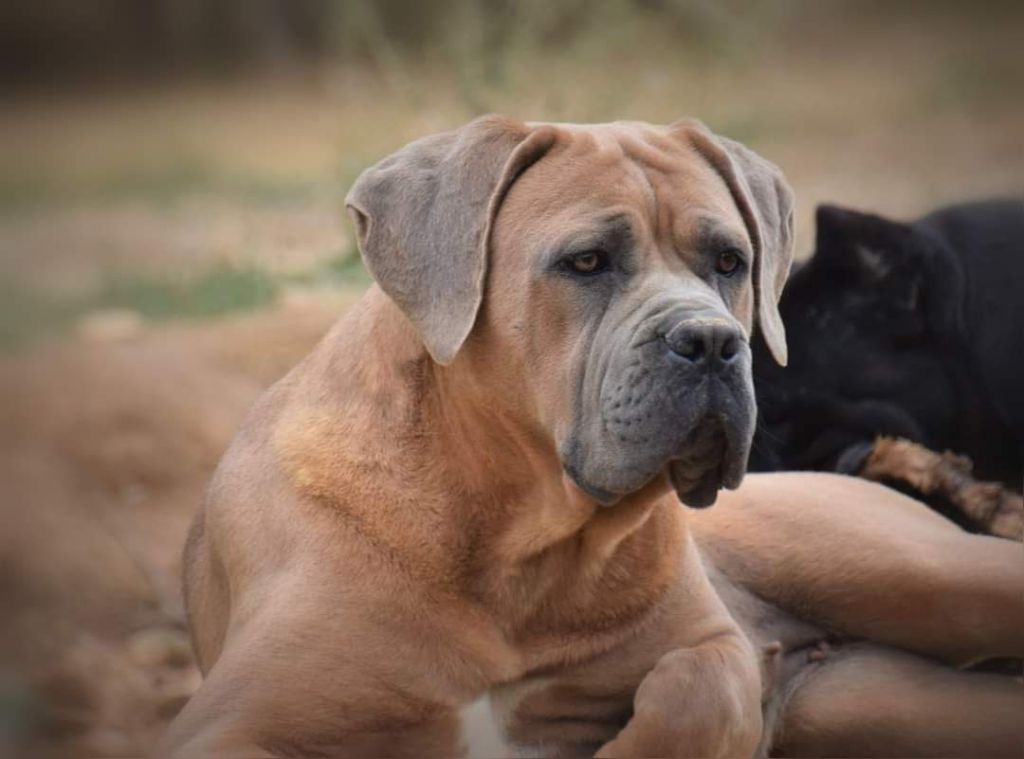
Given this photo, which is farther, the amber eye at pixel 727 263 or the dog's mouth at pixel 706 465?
the amber eye at pixel 727 263

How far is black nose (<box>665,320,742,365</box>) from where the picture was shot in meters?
3.14

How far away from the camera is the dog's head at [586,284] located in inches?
126

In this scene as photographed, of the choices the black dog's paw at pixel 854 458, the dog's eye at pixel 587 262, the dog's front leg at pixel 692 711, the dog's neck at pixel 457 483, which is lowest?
the black dog's paw at pixel 854 458

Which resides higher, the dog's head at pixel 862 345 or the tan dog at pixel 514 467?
the tan dog at pixel 514 467

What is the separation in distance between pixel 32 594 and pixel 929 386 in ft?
9.00

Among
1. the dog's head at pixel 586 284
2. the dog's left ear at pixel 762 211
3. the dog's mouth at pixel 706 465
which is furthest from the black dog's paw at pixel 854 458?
the dog's mouth at pixel 706 465

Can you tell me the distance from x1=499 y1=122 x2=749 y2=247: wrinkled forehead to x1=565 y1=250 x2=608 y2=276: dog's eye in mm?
57

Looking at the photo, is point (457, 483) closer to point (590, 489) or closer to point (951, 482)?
point (590, 489)

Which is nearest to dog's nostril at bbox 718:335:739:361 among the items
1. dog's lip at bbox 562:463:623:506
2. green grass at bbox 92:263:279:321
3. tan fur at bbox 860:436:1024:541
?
dog's lip at bbox 562:463:623:506

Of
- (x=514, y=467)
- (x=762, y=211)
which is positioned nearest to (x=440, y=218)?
(x=514, y=467)

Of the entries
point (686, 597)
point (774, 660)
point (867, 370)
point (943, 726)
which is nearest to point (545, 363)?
point (686, 597)

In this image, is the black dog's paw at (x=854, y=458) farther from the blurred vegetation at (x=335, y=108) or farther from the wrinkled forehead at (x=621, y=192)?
the blurred vegetation at (x=335, y=108)

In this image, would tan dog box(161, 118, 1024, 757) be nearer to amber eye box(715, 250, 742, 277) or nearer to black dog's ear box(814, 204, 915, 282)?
amber eye box(715, 250, 742, 277)

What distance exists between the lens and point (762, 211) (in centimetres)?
379
